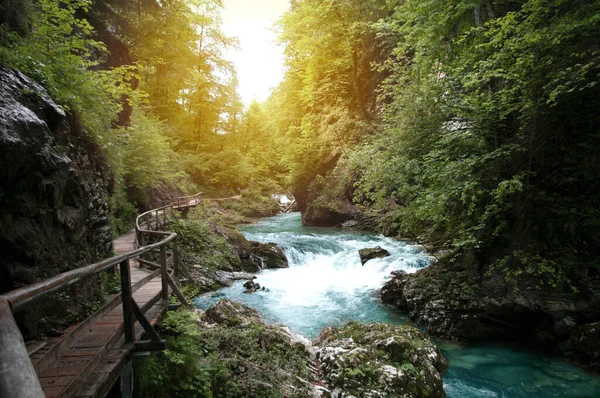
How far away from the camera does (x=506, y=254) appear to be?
8.12m

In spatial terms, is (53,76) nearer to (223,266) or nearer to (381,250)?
(223,266)

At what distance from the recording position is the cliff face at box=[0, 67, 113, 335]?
3.69 meters

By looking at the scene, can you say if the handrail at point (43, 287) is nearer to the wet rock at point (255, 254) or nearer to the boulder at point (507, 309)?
the boulder at point (507, 309)

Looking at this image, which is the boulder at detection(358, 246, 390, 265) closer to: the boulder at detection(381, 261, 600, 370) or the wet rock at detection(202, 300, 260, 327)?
the boulder at detection(381, 261, 600, 370)

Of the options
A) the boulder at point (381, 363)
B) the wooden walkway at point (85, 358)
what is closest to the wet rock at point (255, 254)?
the boulder at point (381, 363)

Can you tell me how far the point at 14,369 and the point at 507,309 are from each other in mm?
9381

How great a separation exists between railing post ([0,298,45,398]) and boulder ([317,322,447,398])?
526cm

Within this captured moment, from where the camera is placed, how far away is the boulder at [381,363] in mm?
5383

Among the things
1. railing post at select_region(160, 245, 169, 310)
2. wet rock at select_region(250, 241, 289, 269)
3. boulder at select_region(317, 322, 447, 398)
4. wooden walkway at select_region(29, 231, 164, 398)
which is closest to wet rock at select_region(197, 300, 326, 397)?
boulder at select_region(317, 322, 447, 398)

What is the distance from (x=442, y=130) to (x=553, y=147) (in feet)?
8.84

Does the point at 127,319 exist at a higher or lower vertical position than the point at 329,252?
higher

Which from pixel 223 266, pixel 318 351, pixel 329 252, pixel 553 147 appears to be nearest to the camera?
pixel 318 351

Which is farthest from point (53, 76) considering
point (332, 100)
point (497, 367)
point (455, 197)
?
point (332, 100)

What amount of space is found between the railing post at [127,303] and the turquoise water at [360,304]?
19.6 ft
